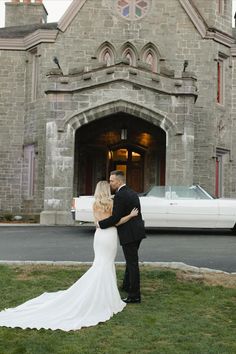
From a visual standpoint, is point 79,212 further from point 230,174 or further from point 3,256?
point 230,174

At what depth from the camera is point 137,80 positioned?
18609mm

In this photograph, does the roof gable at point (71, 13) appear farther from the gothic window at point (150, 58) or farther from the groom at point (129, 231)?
the groom at point (129, 231)

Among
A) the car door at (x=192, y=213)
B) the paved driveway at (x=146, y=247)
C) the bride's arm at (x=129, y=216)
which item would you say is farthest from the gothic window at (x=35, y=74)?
the bride's arm at (x=129, y=216)

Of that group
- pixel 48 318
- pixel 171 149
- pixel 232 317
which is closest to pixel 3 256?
pixel 48 318

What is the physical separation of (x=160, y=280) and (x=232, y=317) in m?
2.08

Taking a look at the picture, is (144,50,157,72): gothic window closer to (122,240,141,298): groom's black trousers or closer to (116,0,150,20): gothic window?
(116,0,150,20): gothic window

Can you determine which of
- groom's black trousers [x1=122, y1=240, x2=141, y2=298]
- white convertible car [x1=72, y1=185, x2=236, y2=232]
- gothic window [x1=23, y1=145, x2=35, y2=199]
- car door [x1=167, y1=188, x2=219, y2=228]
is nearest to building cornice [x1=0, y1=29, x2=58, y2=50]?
gothic window [x1=23, y1=145, x2=35, y2=199]

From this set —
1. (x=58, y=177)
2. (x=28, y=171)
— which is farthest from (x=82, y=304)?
(x=28, y=171)

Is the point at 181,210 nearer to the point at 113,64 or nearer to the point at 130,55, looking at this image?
the point at 113,64

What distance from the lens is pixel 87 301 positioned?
6.42 meters

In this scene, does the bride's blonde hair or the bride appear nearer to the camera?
the bride

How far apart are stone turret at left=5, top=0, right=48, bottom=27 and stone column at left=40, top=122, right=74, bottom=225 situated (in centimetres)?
1266

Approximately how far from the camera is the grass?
5250mm

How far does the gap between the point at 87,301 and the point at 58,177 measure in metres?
11.9
